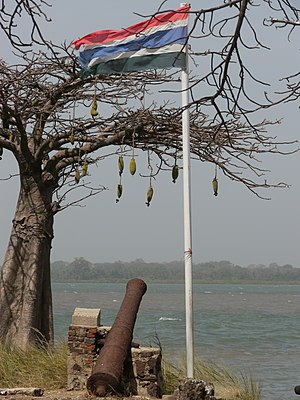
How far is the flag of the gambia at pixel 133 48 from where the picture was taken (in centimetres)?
1295

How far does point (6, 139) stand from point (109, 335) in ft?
17.2

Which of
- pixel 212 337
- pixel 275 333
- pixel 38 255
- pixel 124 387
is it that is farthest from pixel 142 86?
pixel 275 333

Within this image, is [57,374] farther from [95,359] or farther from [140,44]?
[140,44]

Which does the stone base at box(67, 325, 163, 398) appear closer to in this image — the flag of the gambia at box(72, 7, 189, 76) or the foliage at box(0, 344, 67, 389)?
the foliage at box(0, 344, 67, 389)

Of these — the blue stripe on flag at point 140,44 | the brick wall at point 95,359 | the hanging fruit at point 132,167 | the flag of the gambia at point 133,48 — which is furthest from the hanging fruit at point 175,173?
the brick wall at point 95,359

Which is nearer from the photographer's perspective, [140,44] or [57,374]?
[57,374]

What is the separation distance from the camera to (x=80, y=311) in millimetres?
12859

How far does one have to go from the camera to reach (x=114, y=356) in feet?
38.6

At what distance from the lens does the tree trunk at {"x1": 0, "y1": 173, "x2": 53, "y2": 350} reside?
15.8m

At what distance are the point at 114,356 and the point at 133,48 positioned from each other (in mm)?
4692

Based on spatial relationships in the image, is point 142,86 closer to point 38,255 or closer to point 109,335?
point 38,255

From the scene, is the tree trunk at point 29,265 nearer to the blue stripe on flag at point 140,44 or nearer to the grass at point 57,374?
the grass at point 57,374

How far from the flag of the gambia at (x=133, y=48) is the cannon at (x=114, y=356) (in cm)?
356

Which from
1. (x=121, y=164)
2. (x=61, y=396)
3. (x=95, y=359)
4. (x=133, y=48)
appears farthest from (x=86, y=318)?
(x=133, y=48)
